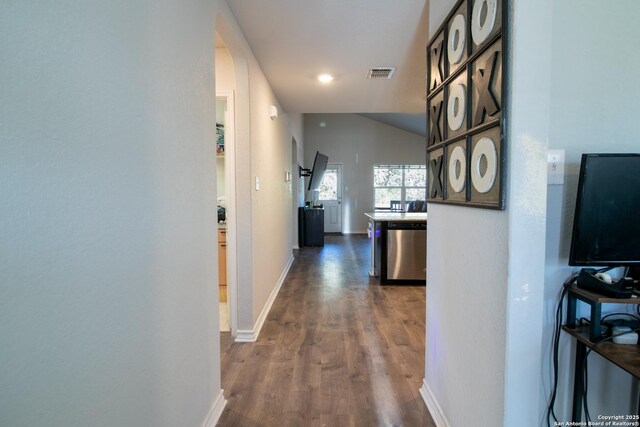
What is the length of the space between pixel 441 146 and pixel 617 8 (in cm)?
78

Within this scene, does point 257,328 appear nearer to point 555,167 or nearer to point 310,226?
point 555,167

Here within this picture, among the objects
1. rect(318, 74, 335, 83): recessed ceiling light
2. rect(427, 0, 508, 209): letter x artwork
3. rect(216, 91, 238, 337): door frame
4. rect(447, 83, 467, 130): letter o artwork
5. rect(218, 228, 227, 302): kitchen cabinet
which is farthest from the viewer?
rect(218, 228, 227, 302): kitchen cabinet

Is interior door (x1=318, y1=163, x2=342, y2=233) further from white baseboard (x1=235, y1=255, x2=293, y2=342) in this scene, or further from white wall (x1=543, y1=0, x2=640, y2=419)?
white wall (x1=543, y1=0, x2=640, y2=419)

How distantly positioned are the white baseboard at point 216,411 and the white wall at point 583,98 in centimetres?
148

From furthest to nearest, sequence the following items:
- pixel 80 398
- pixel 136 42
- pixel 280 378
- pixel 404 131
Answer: pixel 404 131 → pixel 280 378 → pixel 136 42 → pixel 80 398

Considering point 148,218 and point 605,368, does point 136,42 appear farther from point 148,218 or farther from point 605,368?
point 605,368

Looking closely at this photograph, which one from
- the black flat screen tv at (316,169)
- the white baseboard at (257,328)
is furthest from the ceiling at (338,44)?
the black flat screen tv at (316,169)

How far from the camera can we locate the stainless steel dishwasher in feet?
A: 13.6

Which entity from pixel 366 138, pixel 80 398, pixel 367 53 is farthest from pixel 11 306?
pixel 366 138

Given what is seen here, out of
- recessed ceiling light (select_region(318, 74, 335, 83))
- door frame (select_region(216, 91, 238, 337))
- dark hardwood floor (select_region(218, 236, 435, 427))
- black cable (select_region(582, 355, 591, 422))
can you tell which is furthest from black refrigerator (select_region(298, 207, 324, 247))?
black cable (select_region(582, 355, 591, 422))

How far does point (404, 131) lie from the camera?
9.47 meters

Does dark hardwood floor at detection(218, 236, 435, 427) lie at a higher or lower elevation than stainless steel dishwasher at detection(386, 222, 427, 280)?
lower

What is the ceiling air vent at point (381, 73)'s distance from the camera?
119 inches

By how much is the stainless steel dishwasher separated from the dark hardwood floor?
0.99 ft
